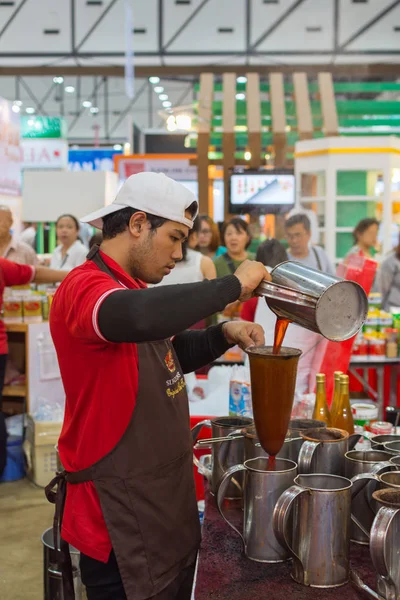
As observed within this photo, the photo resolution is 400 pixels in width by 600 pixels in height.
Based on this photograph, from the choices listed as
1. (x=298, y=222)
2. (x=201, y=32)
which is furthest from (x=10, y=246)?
(x=201, y=32)

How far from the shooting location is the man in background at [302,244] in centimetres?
454

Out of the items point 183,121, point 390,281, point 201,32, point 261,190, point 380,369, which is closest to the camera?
point 380,369

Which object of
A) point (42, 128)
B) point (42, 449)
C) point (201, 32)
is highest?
point (201, 32)

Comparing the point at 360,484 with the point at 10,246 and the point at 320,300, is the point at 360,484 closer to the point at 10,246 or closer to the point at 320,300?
the point at 320,300

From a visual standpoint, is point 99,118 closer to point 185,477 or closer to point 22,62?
point 22,62

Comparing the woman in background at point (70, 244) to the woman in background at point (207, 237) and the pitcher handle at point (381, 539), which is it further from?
the pitcher handle at point (381, 539)

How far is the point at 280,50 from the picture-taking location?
13578mm

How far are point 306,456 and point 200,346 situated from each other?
0.45m

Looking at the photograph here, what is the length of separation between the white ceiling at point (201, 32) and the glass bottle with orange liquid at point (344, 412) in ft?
40.2

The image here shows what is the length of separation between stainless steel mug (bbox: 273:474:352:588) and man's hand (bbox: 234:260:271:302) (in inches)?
15.4

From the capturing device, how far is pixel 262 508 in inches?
57.3

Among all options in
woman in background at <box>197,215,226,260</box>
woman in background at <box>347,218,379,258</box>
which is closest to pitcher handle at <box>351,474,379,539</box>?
woman in background at <box>197,215,226,260</box>

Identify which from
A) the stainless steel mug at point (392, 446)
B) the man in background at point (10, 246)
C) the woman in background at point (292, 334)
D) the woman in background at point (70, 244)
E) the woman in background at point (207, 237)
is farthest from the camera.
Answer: the woman in background at point (207, 237)

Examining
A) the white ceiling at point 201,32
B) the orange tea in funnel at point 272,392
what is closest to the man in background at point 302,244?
the orange tea in funnel at point 272,392
